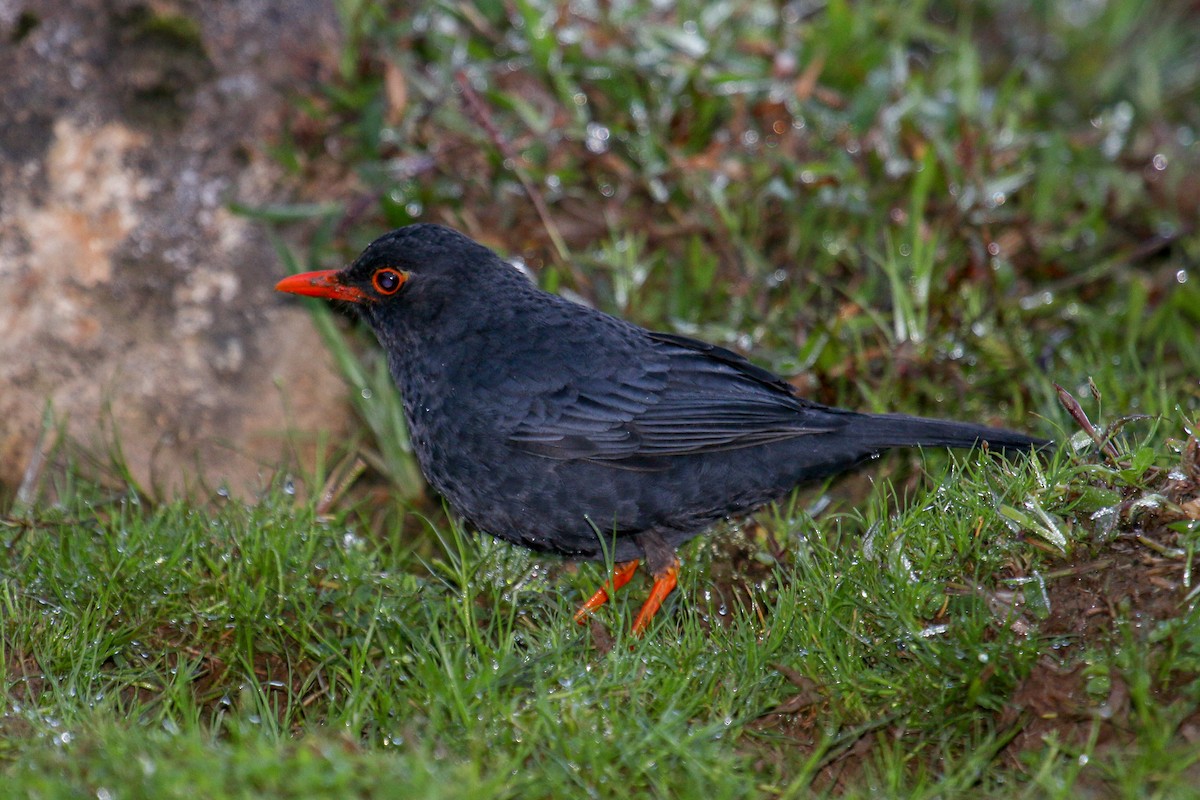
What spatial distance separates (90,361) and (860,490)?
3.67 metres

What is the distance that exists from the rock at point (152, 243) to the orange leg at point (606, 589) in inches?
66.5

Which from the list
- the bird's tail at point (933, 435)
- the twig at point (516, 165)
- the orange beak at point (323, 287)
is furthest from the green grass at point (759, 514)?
the orange beak at point (323, 287)

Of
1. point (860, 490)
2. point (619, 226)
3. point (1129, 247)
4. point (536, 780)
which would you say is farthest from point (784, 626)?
point (1129, 247)

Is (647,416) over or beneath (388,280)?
beneath

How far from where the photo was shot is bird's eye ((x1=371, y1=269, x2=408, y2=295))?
16.1ft

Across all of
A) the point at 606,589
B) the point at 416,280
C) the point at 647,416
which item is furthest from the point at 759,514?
the point at 416,280

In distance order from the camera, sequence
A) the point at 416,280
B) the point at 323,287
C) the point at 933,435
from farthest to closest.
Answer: the point at 323,287 < the point at 416,280 < the point at 933,435

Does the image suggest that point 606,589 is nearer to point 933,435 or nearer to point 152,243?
point 933,435

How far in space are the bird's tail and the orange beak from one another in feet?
6.92

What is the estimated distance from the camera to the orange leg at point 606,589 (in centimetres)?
421

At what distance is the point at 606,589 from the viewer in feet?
13.8

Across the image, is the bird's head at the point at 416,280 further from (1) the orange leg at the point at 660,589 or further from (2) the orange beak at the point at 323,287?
(1) the orange leg at the point at 660,589

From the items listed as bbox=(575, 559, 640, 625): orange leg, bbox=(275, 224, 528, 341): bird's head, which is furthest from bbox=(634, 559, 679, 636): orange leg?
bbox=(275, 224, 528, 341): bird's head

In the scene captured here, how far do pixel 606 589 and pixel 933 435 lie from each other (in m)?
1.35
